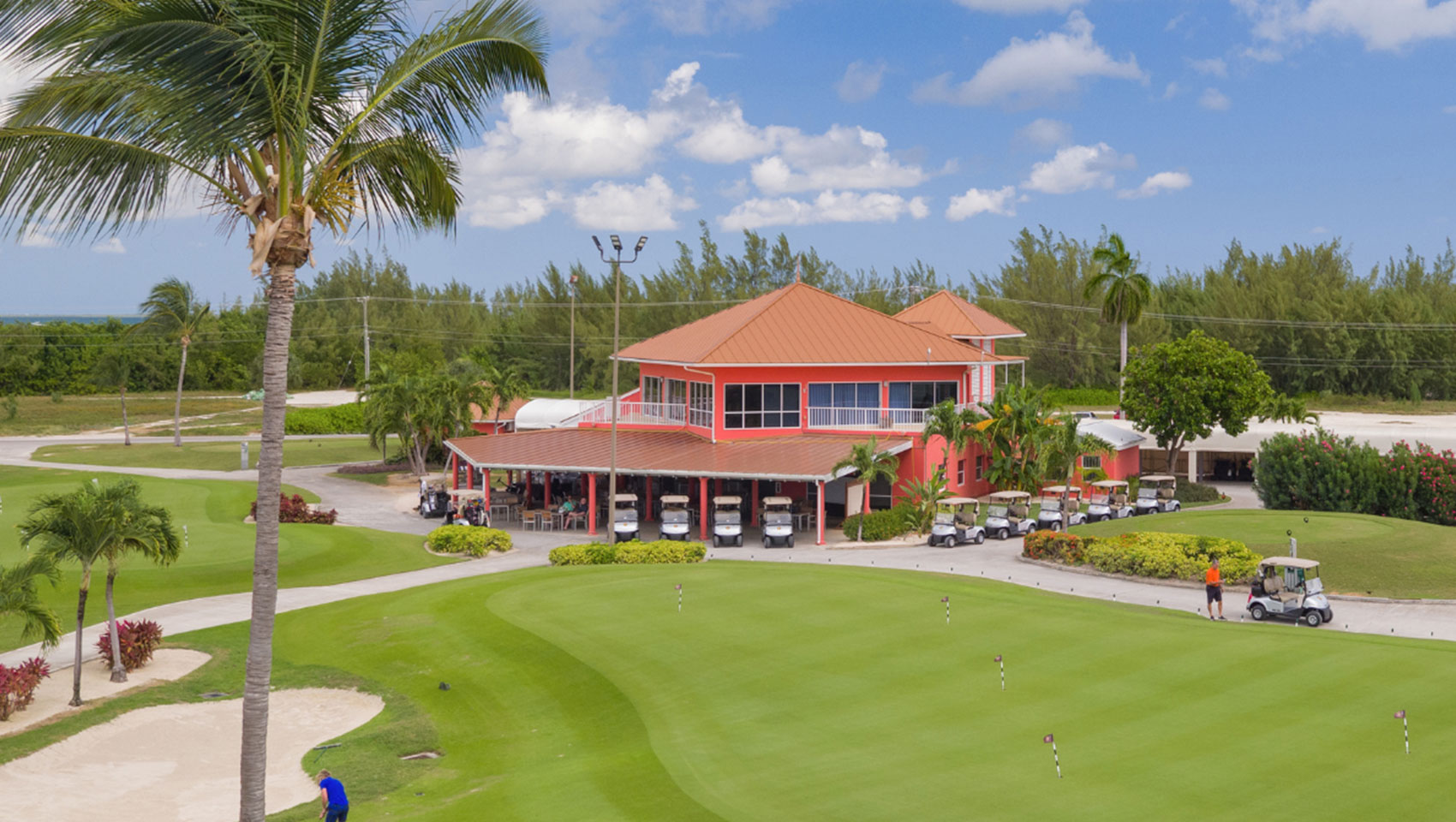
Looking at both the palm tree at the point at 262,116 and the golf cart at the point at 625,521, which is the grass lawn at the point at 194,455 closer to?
the golf cart at the point at 625,521

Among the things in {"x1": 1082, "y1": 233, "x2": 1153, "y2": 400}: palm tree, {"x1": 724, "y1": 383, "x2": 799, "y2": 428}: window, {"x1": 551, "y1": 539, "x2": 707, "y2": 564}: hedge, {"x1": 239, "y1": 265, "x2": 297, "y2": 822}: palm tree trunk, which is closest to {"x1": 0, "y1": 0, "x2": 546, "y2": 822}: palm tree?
{"x1": 239, "y1": 265, "x2": 297, "y2": 822}: palm tree trunk

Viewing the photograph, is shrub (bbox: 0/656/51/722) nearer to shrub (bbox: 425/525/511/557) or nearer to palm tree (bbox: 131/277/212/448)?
shrub (bbox: 425/525/511/557)

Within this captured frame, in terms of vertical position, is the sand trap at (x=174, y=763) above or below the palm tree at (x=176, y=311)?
below

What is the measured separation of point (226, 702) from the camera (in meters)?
22.5

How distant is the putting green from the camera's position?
14.5 m

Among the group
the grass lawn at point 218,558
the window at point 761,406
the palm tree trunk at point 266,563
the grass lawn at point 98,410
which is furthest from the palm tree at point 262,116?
the grass lawn at point 98,410

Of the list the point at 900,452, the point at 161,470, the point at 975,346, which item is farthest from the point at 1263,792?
the point at 161,470

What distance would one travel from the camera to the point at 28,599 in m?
21.2

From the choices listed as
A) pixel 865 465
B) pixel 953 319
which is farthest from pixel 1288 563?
pixel 953 319

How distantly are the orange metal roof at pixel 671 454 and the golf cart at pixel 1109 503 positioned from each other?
289 inches

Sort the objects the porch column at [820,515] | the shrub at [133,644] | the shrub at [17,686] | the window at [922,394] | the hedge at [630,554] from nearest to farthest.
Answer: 1. the shrub at [17,686]
2. the shrub at [133,644]
3. the hedge at [630,554]
4. the porch column at [820,515]
5. the window at [922,394]

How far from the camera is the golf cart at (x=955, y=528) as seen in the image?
4084 centimetres

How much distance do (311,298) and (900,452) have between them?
88.1 meters

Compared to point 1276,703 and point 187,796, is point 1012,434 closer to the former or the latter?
point 1276,703
